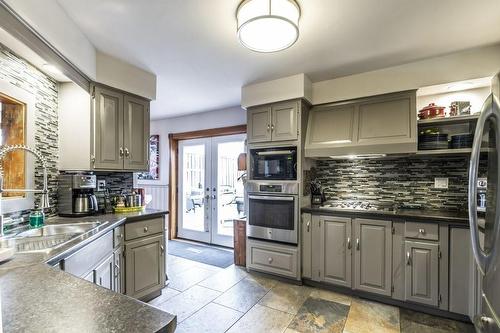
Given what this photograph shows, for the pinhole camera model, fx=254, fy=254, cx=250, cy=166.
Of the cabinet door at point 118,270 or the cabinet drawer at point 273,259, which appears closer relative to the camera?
the cabinet door at point 118,270

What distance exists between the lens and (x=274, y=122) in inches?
121

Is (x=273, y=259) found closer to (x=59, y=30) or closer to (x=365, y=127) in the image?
(x=365, y=127)

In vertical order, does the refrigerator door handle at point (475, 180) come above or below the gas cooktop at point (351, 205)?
above

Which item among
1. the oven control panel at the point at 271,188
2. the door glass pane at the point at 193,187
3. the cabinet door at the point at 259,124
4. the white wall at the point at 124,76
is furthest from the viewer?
A: the door glass pane at the point at 193,187

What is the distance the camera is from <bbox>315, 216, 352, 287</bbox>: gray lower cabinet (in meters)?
2.68

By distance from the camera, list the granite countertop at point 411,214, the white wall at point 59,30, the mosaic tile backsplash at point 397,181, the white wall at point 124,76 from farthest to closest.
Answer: the mosaic tile backsplash at point 397,181, the white wall at point 124,76, the granite countertop at point 411,214, the white wall at point 59,30

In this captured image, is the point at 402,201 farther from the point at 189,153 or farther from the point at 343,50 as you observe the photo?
the point at 189,153

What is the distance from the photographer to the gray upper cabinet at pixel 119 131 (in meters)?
2.41

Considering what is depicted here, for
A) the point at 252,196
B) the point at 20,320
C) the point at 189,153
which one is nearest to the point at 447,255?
the point at 252,196

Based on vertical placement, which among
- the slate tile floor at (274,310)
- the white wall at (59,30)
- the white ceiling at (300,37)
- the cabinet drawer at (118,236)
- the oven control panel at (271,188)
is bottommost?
the slate tile floor at (274,310)

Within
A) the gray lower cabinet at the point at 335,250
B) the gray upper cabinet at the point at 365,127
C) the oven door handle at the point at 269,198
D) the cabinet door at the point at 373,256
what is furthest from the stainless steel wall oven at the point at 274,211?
the cabinet door at the point at 373,256

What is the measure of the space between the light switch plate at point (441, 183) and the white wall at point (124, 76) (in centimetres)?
324

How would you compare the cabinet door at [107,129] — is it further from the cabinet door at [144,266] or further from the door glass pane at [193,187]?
the door glass pane at [193,187]

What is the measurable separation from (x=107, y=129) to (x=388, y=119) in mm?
2882
